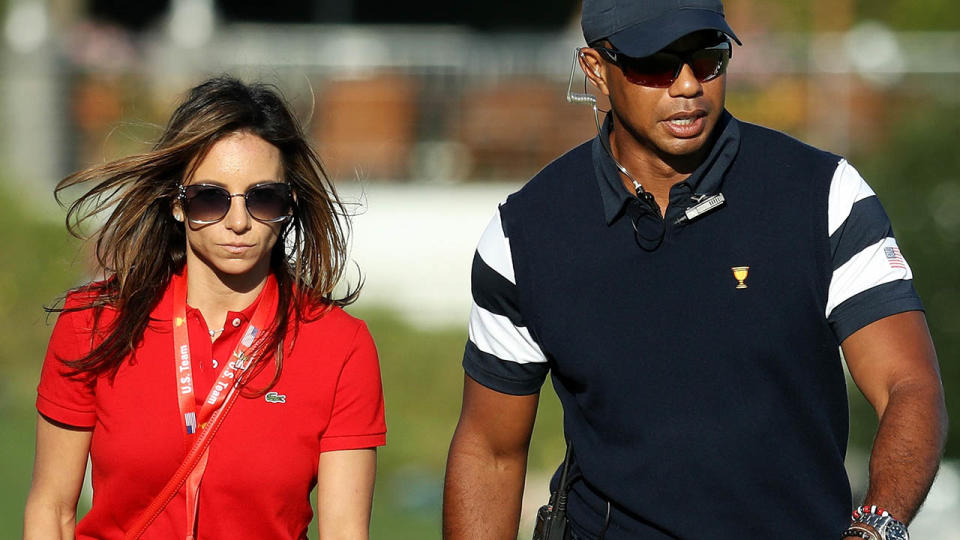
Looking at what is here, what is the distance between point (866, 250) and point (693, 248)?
0.44 metres

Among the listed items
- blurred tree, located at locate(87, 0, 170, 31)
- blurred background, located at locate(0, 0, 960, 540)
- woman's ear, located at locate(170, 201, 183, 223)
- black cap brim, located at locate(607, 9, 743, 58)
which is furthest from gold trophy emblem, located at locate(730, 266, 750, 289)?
blurred tree, located at locate(87, 0, 170, 31)

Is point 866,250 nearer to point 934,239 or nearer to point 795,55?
point 934,239

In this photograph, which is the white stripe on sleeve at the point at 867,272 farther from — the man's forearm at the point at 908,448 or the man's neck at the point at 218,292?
the man's neck at the point at 218,292

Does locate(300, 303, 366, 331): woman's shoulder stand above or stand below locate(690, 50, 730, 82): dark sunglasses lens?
below

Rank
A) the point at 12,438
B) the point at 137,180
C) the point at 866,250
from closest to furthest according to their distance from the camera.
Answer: the point at 866,250, the point at 137,180, the point at 12,438

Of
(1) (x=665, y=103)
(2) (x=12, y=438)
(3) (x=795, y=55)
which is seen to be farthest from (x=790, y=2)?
(1) (x=665, y=103)

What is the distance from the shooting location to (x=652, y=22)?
385 centimetres

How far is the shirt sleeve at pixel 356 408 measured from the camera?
13.1 feet

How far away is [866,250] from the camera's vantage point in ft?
12.1

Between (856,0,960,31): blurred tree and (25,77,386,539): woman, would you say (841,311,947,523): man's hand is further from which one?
(856,0,960,31): blurred tree

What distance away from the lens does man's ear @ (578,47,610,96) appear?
4082 mm

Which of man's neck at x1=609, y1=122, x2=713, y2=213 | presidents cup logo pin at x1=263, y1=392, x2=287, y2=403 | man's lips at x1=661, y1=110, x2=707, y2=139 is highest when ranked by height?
man's lips at x1=661, y1=110, x2=707, y2=139

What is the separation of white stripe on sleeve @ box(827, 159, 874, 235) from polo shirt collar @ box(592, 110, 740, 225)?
0.95 ft

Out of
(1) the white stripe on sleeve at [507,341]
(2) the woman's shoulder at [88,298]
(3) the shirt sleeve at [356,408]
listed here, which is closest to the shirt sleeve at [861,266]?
(1) the white stripe on sleeve at [507,341]
